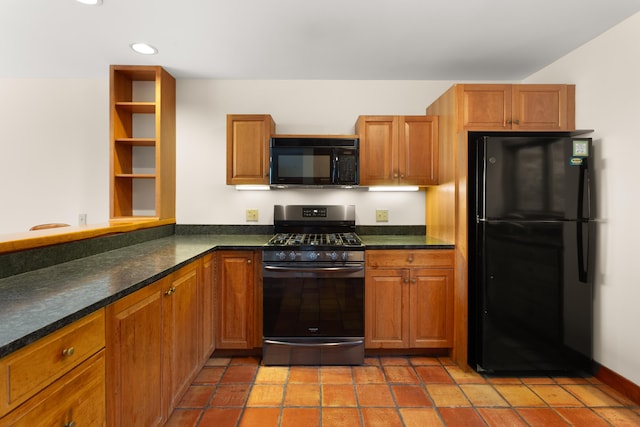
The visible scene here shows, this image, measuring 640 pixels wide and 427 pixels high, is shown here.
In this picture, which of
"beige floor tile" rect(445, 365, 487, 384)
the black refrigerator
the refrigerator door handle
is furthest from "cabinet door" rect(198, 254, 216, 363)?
the refrigerator door handle

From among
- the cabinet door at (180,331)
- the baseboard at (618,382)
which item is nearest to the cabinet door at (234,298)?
the cabinet door at (180,331)

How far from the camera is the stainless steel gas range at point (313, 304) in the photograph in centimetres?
236

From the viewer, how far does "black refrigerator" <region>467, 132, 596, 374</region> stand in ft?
7.02

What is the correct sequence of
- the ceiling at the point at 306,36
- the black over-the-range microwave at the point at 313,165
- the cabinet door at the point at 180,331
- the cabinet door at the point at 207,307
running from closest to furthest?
the cabinet door at the point at 180,331
the ceiling at the point at 306,36
the cabinet door at the point at 207,307
the black over-the-range microwave at the point at 313,165

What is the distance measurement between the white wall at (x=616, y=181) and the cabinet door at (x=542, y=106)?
84 millimetres

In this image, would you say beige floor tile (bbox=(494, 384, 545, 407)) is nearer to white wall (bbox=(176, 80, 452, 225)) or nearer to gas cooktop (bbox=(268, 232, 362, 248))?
gas cooktop (bbox=(268, 232, 362, 248))

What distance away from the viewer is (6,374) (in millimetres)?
762

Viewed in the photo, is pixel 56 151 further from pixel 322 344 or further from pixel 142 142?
pixel 322 344

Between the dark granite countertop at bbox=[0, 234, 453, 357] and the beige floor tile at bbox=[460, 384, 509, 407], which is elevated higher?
the dark granite countertop at bbox=[0, 234, 453, 357]

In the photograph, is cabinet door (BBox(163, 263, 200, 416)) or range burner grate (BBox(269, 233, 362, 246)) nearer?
cabinet door (BBox(163, 263, 200, 416))

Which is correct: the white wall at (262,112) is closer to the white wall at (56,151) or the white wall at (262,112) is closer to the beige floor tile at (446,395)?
the white wall at (56,151)

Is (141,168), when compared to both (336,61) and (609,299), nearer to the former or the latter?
(336,61)

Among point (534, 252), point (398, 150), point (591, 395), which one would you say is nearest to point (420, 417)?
point (591, 395)

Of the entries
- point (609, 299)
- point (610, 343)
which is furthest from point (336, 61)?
point (610, 343)
